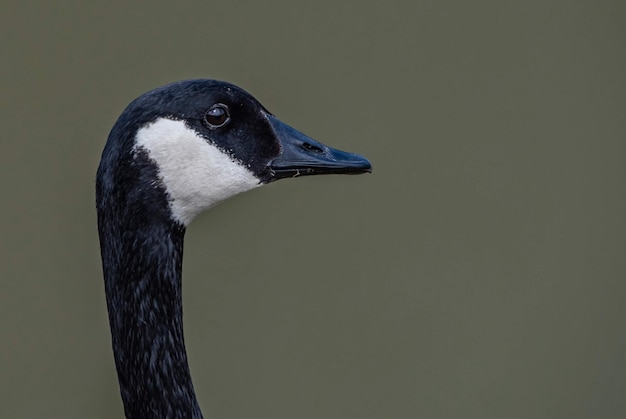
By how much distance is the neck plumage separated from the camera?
1493mm

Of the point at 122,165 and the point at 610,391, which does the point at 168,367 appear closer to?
the point at 122,165

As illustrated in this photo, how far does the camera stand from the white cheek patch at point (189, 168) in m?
1.46

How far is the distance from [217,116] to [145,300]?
34cm

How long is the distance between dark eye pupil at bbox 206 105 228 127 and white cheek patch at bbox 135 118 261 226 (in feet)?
0.11

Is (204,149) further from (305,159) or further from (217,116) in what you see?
(305,159)

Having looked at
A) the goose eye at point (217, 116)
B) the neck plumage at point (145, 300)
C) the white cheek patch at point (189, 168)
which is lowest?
the neck plumage at point (145, 300)

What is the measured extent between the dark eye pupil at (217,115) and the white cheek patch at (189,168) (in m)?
0.03

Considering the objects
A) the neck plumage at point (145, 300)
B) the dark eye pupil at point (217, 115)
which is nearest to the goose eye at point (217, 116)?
the dark eye pupil at point (217, 115)

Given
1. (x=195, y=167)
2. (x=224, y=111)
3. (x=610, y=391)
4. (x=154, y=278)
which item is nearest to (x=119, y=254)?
(x=154, y=278)

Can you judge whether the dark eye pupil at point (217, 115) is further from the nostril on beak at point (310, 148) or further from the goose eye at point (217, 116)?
the nostril on beak at point (310, 148)

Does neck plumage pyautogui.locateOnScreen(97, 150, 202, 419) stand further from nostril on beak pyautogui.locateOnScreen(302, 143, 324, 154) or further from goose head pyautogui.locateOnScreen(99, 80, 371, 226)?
nostril on beak pyautogui.locateOnScreen(302, 143, 324, 154)

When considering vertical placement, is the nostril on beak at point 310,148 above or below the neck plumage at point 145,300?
above

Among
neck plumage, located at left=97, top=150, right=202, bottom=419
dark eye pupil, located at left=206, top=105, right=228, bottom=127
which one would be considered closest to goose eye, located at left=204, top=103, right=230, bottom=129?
dark eye pupil, located at left=206, top=105, right=228, bottom=127

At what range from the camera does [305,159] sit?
1.56 metres
